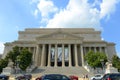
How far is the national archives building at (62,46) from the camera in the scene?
108125mm

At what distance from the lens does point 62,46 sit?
359 ft

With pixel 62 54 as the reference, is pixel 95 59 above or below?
below

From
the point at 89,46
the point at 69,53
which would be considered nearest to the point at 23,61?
the point at 69,53

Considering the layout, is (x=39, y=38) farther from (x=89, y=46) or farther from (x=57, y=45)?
(x=89, y=46)

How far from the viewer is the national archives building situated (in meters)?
108

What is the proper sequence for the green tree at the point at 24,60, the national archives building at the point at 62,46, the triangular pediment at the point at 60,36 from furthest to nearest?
the triangular pediment at the point at 60,36
the national archives building at the point at 62,46
the green tree at the point at 24,60

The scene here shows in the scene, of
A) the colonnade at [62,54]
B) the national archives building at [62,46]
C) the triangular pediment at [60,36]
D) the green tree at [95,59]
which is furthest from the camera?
the triangular pediment at [60,36]

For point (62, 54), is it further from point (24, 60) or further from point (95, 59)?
point (24, 60)

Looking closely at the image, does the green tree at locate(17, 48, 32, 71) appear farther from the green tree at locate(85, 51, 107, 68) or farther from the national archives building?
the green tree at locate(85, 51, 107, 68)

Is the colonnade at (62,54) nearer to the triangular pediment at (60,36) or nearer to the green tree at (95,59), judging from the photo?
the triangular pediment at (60,36)

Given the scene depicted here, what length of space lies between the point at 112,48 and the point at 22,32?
4787 cm

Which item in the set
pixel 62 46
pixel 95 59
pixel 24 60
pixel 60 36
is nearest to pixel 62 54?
pixel 62 46

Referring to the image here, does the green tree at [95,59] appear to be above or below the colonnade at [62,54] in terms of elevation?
below

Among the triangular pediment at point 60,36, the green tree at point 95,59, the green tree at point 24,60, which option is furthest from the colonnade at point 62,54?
the green tree at point 24,60
